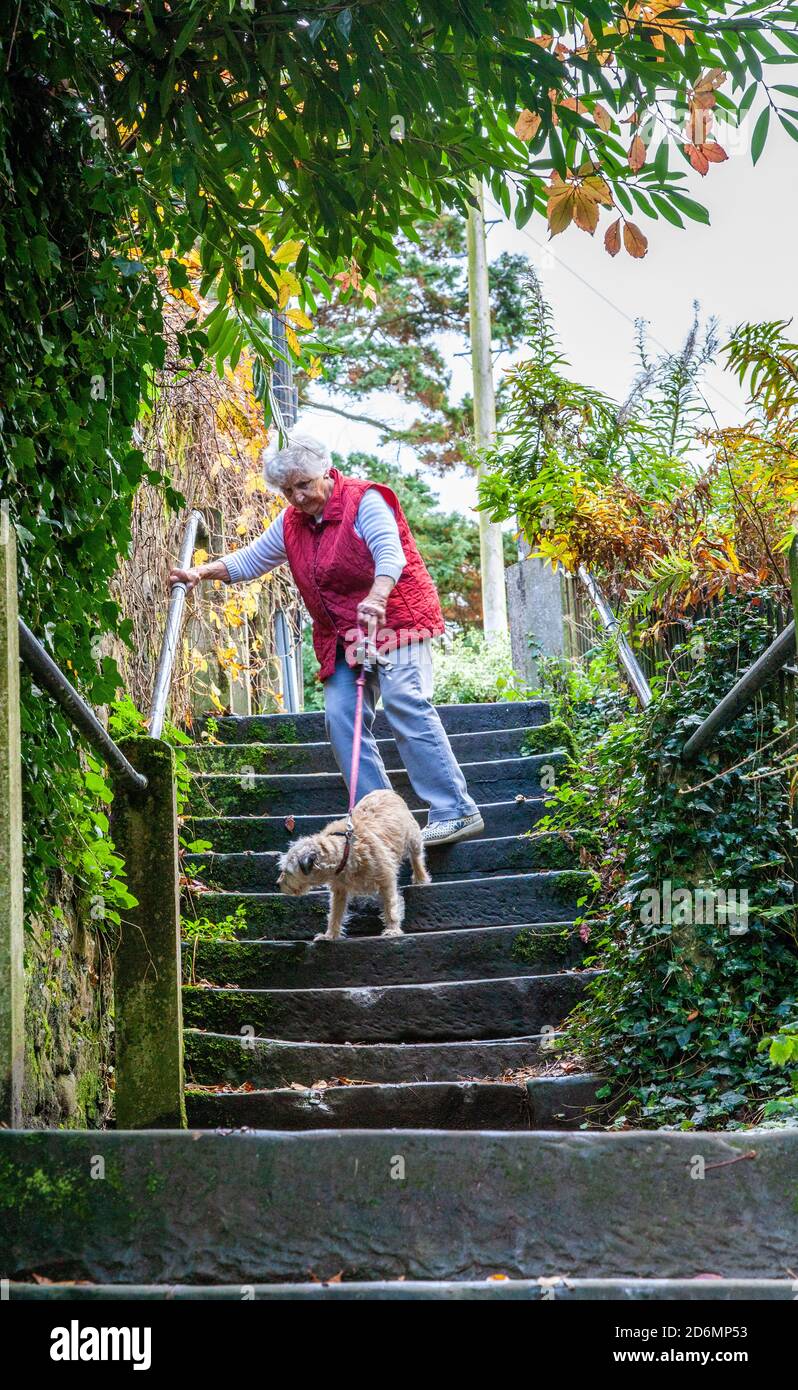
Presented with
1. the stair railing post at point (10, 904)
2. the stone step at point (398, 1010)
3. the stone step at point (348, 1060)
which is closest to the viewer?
the stair railing post at point (10, 904)

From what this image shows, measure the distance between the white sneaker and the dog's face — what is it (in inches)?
29.3

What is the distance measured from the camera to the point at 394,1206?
265 centimetres

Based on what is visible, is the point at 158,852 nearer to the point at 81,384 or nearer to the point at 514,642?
the point at 81,384

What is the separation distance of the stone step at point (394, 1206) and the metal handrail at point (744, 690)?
144cm

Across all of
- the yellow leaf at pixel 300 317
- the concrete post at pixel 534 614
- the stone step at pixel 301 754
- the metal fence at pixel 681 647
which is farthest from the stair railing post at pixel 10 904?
the concrete post at pixel 534 614

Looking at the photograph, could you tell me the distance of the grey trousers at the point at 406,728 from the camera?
6.01 metres

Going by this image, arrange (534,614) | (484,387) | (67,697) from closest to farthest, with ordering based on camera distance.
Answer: (67,697) < (534,614) < (484,387)

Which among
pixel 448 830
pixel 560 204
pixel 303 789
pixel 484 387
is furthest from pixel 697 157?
pixel 484 387

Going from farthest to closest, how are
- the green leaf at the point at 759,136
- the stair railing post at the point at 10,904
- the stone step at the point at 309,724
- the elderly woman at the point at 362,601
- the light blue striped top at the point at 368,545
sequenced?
the stone step at the point at 309,724, the elderly woman at the point at 362,601, the light blue striped top at the point at 368,545, the green leaf at the point at 759,136, the stair railing post at the point at 10,904

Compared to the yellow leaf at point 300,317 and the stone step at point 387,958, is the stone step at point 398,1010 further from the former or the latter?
the yellow leaf at point 300,317

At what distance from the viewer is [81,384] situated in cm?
396

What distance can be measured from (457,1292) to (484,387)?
17.7 meters

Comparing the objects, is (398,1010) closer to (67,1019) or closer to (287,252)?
(67,1019)
